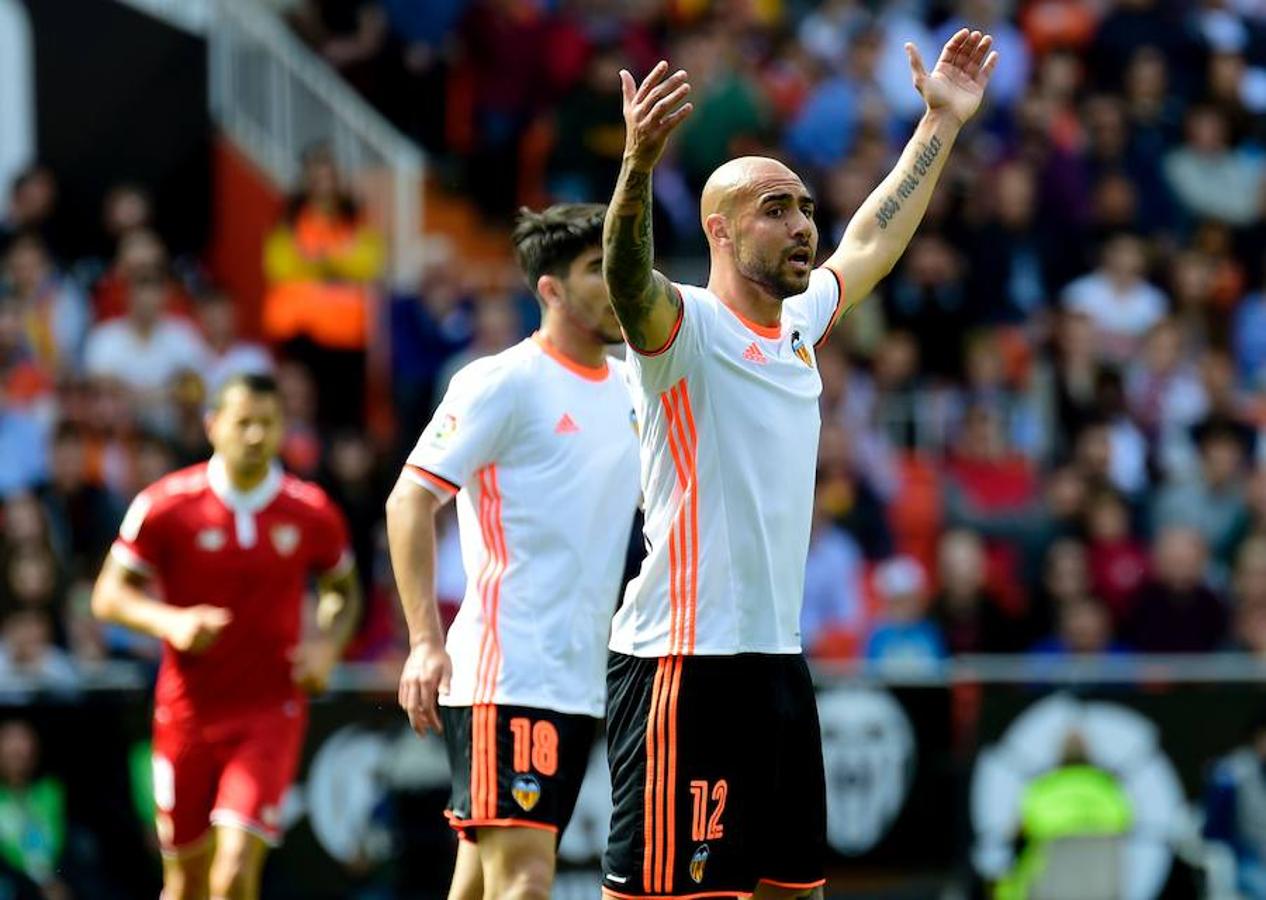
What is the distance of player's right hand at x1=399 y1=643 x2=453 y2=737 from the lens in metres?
7.38

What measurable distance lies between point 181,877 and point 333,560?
139 cm

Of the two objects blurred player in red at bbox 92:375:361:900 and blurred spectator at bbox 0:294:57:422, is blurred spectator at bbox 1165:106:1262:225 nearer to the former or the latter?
blurred spectator at bbox 0:294:57:422

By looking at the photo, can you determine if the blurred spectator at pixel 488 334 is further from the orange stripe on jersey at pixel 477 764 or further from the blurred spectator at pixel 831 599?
the orange stripe on jersey at pixel 477 764

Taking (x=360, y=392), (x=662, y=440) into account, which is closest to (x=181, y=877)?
(x=662, y=440)

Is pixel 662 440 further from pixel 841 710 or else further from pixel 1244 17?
pixel 1244 17

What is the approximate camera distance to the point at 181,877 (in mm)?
9352

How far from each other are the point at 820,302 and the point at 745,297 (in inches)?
24.3

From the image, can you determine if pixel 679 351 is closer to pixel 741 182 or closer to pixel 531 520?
pixel 741 182

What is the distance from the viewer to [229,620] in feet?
29.8

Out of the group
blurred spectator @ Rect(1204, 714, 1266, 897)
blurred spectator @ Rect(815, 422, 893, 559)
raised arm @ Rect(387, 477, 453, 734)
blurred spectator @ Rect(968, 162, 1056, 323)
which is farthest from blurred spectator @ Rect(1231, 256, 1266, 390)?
raised arm @ Rect(387, 477, 453, 734)

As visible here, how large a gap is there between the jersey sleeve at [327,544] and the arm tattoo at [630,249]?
3.47 m

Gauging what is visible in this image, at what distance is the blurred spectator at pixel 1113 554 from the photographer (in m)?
14.7

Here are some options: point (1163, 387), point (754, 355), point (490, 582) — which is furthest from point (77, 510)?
point (754, 355)

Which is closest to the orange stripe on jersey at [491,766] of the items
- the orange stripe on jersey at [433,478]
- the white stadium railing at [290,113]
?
the orange stripe on jersey at [433,478]
